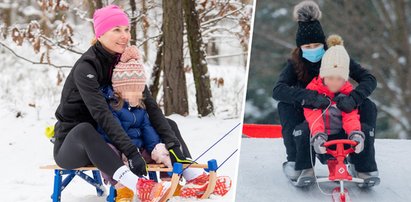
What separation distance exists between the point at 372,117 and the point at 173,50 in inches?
105

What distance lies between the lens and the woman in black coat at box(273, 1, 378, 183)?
1647 mm

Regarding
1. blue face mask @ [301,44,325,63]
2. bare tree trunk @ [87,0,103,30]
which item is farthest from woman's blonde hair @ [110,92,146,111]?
bare tree trunk @ [87,0,103,30]

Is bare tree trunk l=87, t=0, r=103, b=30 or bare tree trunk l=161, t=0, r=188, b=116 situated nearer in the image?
bare tree trunk l=161, t=0, r=188, b=116

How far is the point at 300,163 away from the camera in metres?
1.66

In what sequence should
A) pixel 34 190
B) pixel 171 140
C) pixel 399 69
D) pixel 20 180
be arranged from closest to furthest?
pixel 399 69, pixel 171 140, pixel 34 190, pixel 20 180

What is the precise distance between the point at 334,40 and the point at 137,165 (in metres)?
0.69

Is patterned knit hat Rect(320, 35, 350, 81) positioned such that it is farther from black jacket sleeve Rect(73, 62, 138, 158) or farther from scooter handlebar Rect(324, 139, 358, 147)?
black jacket sleeve Rect(73, 62, 138, 158)

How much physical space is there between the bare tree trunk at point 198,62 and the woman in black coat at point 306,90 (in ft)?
8.91

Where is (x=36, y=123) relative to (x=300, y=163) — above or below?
below

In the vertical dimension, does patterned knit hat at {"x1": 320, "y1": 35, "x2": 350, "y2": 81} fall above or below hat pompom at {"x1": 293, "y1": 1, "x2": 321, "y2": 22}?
below

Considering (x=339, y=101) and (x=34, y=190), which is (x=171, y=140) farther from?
(x=34, y=190)

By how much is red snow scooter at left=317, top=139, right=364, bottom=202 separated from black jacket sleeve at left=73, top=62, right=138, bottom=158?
61 centimetres

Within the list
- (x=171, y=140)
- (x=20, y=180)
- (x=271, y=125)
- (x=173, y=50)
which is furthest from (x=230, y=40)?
(x=271, y=125)

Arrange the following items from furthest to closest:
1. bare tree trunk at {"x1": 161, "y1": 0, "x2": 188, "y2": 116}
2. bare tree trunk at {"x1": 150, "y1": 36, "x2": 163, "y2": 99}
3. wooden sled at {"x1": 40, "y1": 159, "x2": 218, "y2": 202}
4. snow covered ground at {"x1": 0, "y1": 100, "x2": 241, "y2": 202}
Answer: bare tree trunk at {"x1": 150, "y1": 36, "x2": 163, "y2": 99}
bare tree trunk at {"x1": 161, "y1": 0, "x2": 188, "y2": 116}
snow covered ground at {"x1": 0, "y1": 100, "x2": 241, "y2": 202}
wooden sled at {"x1": 40, "y1": 159, "x2": 218, "y2": 202}
